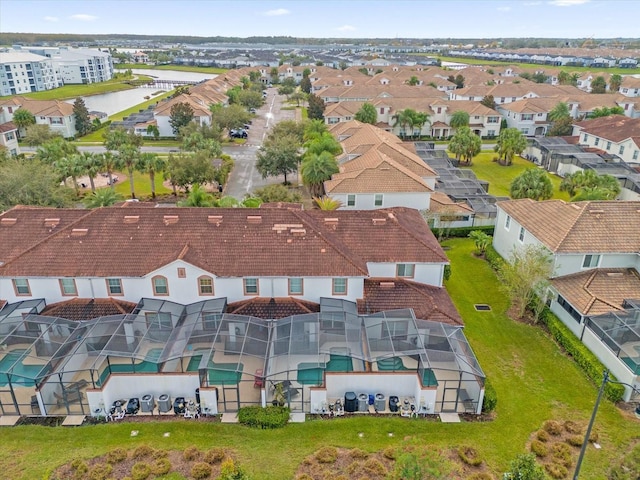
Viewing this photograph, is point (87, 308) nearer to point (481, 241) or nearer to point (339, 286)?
point (339, 286)

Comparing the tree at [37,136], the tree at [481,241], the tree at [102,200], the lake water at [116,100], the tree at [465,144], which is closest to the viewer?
the tree at [102,200]

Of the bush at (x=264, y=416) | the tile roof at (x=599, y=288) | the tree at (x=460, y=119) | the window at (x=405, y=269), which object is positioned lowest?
the bush at (x=264, y=416)

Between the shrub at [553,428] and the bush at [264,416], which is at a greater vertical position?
the bush at [264,416]

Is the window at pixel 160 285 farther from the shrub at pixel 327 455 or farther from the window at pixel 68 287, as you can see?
the shrub at pixel 327 455

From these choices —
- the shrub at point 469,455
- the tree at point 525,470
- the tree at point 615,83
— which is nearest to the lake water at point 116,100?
the shrub at point 469,455

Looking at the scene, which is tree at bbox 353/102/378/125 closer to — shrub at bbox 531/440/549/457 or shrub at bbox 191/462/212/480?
shrub at bbox 531/440/549/457

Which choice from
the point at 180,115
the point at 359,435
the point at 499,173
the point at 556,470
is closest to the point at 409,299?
the point at 359,435
